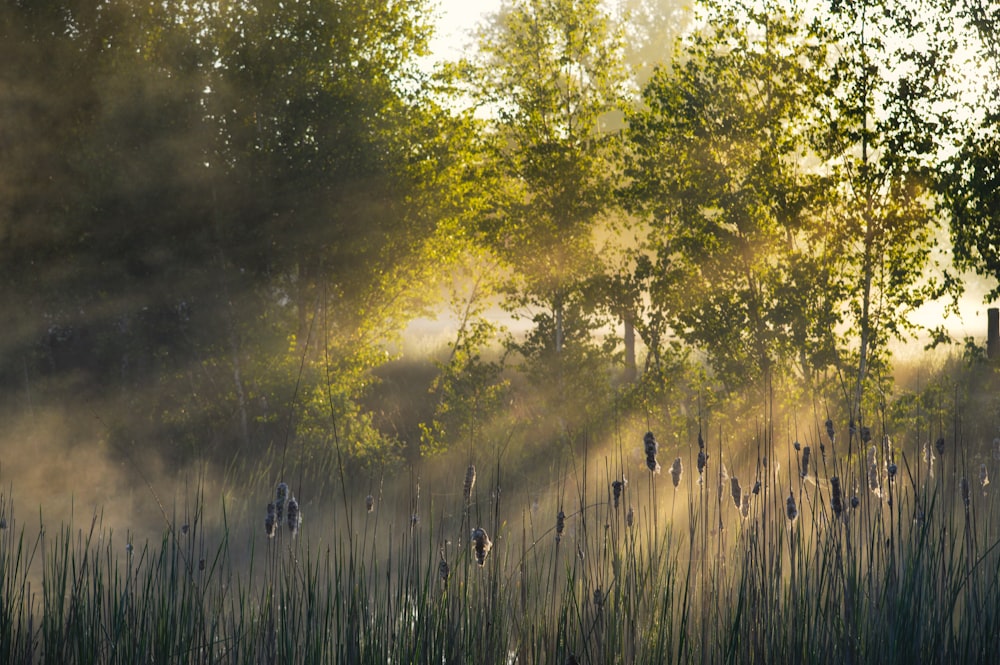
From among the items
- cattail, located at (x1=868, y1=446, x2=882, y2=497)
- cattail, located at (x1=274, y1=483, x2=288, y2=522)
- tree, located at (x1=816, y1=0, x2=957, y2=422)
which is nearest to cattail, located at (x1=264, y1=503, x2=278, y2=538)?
cattail, located at (x1=274, y1=483, x2=288, y2=522)

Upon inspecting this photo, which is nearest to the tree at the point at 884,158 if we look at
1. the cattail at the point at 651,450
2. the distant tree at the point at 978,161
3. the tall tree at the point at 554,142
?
the distant tree at the point at 978,161

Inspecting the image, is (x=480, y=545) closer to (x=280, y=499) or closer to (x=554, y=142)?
(x=280, y=499)

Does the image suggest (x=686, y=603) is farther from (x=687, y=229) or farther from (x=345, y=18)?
(x=345, y=18)

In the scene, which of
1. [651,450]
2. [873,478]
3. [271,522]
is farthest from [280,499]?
[873,478]

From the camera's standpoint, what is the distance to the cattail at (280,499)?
3.46 m

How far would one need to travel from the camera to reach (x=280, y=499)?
3.63 metres

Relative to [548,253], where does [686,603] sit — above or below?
below

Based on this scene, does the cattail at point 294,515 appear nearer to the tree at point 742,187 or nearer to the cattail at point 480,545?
the cattail at point 480,545

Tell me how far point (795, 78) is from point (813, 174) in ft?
3.19

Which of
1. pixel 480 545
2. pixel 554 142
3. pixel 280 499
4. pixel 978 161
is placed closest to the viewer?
pixel 480 545

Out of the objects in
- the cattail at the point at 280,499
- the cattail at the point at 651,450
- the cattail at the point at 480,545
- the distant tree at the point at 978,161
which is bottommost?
the cattail at the point at 480,545

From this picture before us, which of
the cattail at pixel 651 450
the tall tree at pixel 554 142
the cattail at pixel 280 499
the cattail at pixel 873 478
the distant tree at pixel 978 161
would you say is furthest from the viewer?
the tall tree at pixel 554 142

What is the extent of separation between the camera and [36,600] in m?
6.79

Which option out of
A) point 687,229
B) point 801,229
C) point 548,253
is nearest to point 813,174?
point 801,229
